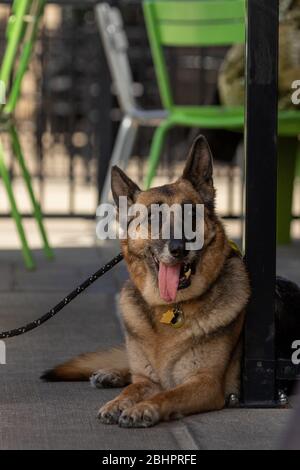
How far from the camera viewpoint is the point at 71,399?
4449 mm

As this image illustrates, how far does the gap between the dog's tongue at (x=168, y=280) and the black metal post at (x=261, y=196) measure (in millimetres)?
277

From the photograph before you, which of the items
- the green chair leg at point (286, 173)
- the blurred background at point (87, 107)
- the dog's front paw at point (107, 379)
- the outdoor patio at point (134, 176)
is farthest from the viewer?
the blurred background at point (87, 107)

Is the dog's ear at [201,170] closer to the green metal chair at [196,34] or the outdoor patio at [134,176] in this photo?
the outdoor patio at [134,176]

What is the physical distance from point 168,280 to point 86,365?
730 millimetres

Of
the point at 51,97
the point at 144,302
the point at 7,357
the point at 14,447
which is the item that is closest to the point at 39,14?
the point at 7,357

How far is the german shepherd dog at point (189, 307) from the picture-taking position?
14.0 ft

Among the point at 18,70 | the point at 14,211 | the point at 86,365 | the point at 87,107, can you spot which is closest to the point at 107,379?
the point at 86,365

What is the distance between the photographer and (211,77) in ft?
38.1

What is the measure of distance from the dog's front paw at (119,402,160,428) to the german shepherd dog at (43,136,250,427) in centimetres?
17

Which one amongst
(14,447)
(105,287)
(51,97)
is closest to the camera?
(14,447)

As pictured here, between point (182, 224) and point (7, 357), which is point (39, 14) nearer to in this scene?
point (7, 357)

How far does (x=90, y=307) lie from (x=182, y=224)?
226 centimetres

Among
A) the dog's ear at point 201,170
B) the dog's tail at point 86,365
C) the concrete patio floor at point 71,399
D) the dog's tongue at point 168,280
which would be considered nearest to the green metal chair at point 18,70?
the concrete patio floor at point 71,399

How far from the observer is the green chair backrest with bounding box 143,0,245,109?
7438 millimetres
